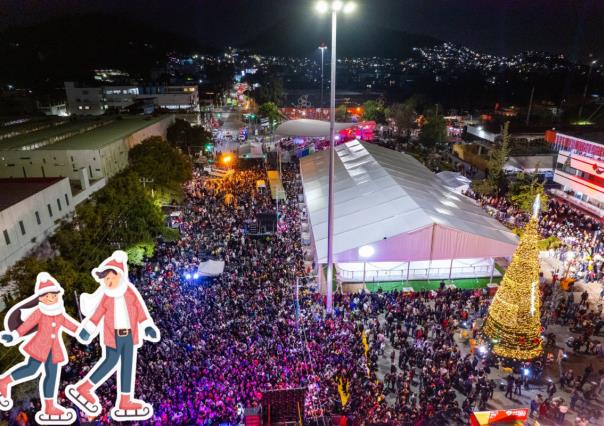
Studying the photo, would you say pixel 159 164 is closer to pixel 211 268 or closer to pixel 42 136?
pixel 211 268

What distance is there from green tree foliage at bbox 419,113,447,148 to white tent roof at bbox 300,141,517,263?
78.1ft

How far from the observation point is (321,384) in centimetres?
1248

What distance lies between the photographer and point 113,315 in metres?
6.85

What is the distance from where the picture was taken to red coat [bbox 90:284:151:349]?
6.82 meters

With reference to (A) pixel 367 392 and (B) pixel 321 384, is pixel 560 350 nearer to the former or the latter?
(A) pixel 367 392

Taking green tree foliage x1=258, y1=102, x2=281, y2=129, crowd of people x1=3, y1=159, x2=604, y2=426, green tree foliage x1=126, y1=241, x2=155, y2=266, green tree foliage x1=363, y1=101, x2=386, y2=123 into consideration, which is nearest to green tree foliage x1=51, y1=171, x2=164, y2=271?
green tree foliage x1=126, y1=241, x2=155, y2=266

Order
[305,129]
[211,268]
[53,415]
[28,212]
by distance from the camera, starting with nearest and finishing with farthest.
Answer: [53,415], [28,212], [211,268], [305,129]

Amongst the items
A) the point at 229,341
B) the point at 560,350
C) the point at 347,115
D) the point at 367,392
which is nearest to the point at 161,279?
the point at 229,341

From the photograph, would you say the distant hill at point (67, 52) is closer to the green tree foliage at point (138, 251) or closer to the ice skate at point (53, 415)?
the green tree foliage at point (138, 251)

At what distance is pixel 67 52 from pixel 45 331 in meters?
127

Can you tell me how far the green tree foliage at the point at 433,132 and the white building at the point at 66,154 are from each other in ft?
111

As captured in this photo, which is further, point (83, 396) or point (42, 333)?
point (83, 396)

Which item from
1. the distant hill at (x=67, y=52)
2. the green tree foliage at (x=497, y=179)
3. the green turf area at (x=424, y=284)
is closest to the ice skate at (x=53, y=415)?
the green turf area at (x=424, y=284)

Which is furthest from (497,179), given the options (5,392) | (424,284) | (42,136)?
(42,136)
